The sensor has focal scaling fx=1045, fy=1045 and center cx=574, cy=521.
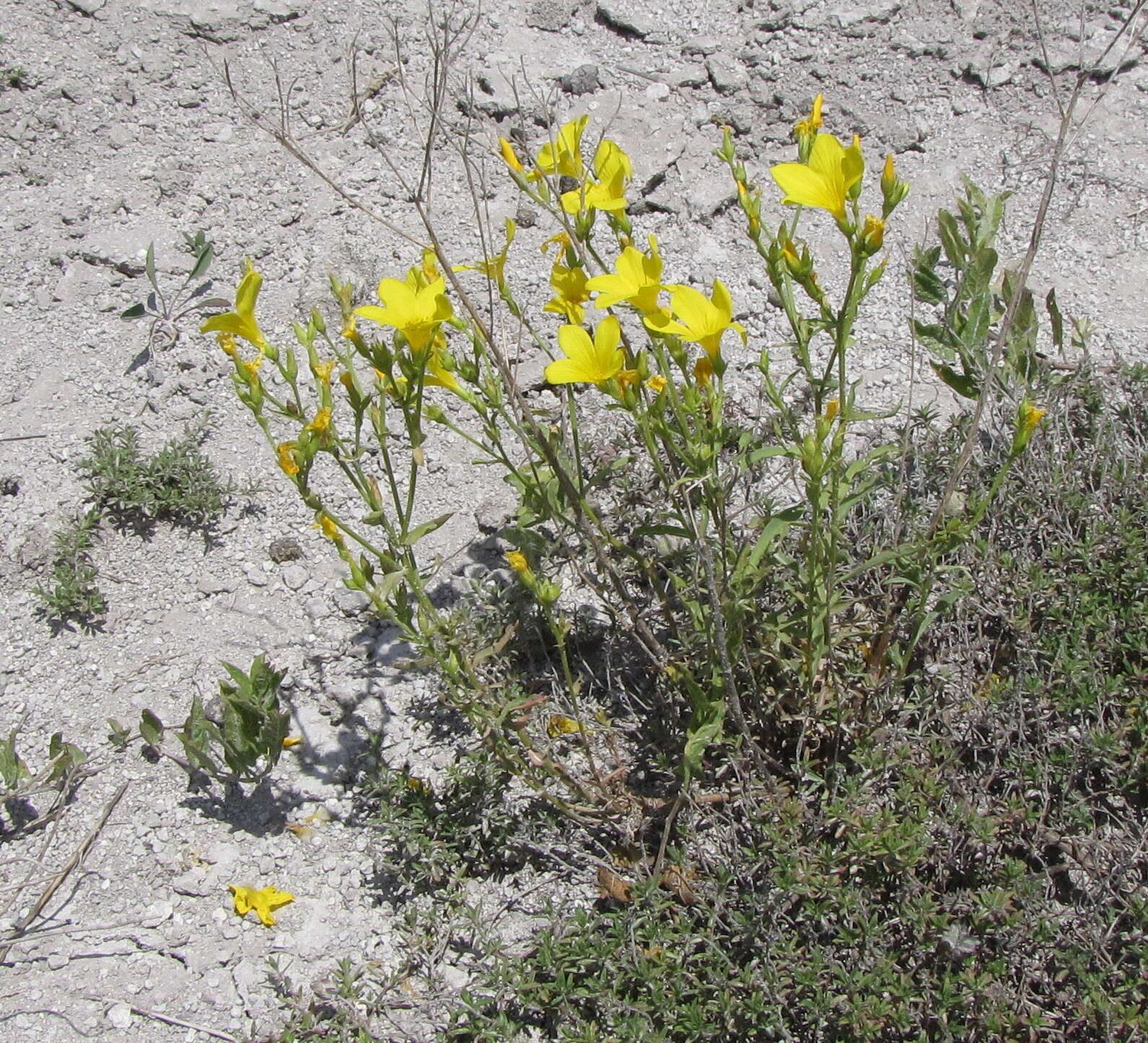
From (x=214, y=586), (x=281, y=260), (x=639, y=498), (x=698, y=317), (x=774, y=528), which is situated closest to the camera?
(x=698, y=317)

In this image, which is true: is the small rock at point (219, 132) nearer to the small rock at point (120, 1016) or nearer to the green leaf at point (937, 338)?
the green leaf at point (937, 338)

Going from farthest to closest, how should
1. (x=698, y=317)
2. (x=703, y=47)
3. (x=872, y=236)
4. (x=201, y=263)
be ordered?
(x=703, y=47)
(x=201, y=263)
(x=698, y=317)
(x=872, y=236)

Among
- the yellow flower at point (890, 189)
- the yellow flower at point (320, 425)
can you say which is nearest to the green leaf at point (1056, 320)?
the yellow flower at point (890, 189)

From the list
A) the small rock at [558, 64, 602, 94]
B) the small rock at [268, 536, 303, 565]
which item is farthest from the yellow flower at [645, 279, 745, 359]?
the small rock at [558, 64, 602, 94]

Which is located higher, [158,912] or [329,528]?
[329,528]

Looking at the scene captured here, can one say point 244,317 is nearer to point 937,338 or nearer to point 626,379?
point 626,379

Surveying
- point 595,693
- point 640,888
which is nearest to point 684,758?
point 640,888

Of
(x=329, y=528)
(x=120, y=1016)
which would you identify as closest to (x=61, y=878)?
(x=120, y=1016)
